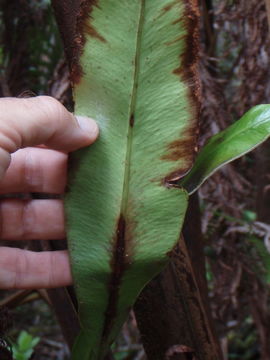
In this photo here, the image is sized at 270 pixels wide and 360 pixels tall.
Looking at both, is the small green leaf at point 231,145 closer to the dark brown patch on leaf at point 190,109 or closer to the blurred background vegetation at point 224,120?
the dark brown patch on leaf at point 190,109

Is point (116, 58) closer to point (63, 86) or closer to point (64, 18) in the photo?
point (64, 18)

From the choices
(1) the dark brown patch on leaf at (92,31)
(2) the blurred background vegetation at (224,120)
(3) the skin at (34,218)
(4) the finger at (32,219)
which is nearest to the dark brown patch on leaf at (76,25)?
(1) the dark brown patch on leaf at (92,31)

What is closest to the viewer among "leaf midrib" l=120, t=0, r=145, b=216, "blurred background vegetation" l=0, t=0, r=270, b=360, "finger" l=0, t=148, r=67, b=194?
"leaf midrib" l=120, t=0, r=145, b=216

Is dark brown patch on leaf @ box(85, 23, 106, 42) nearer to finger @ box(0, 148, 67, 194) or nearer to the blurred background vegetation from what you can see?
finger @ box(0, 148, 67, 194)

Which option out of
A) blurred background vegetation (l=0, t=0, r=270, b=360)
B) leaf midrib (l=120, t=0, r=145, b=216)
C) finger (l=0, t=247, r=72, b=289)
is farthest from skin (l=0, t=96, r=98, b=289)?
blurred background vegetation (l=0, t=0, r=270, b=360)

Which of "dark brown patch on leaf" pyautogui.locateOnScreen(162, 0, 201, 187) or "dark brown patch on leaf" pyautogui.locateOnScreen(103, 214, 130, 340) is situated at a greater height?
"dark brown patch on leaf" pyautogui.locateOnScreen(162, 0, 201, 187)
